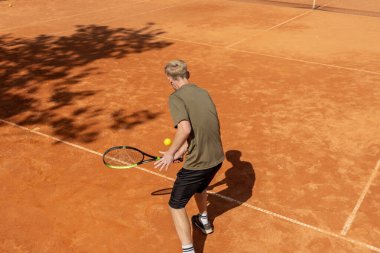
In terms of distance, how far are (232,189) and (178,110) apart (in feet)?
7.83

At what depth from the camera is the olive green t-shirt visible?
12.7 ft

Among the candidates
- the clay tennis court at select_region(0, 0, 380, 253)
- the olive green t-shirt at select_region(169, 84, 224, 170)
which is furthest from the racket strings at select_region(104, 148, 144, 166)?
the olive green t-shirt at select_region(169, 84, 224, 170)

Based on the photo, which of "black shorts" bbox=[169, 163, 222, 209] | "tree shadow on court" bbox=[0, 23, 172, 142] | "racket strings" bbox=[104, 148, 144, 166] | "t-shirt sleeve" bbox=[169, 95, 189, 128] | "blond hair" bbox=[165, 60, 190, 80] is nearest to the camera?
"t-shirt sleeve" bbox=[169, 95, 189, 128]

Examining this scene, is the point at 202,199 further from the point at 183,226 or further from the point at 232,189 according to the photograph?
the point at 232,189

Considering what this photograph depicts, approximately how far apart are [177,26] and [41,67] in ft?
20.2

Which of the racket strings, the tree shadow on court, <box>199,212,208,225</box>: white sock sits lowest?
the tree shadow on court

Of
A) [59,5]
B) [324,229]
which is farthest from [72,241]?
[59,5]

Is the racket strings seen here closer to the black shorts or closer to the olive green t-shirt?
the black shorts

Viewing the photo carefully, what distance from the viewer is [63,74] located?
10.5 meters

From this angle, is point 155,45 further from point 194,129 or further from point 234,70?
point 194,129

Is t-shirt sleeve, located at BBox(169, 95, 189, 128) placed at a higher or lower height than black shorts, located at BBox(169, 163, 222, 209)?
higher

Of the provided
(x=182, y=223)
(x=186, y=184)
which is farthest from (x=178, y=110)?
(x=182, y=223)

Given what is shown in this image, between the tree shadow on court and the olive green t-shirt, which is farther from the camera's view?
the tree shadow on court

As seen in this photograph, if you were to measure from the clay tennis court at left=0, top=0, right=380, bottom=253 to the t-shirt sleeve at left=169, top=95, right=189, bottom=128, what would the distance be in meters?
1.75
